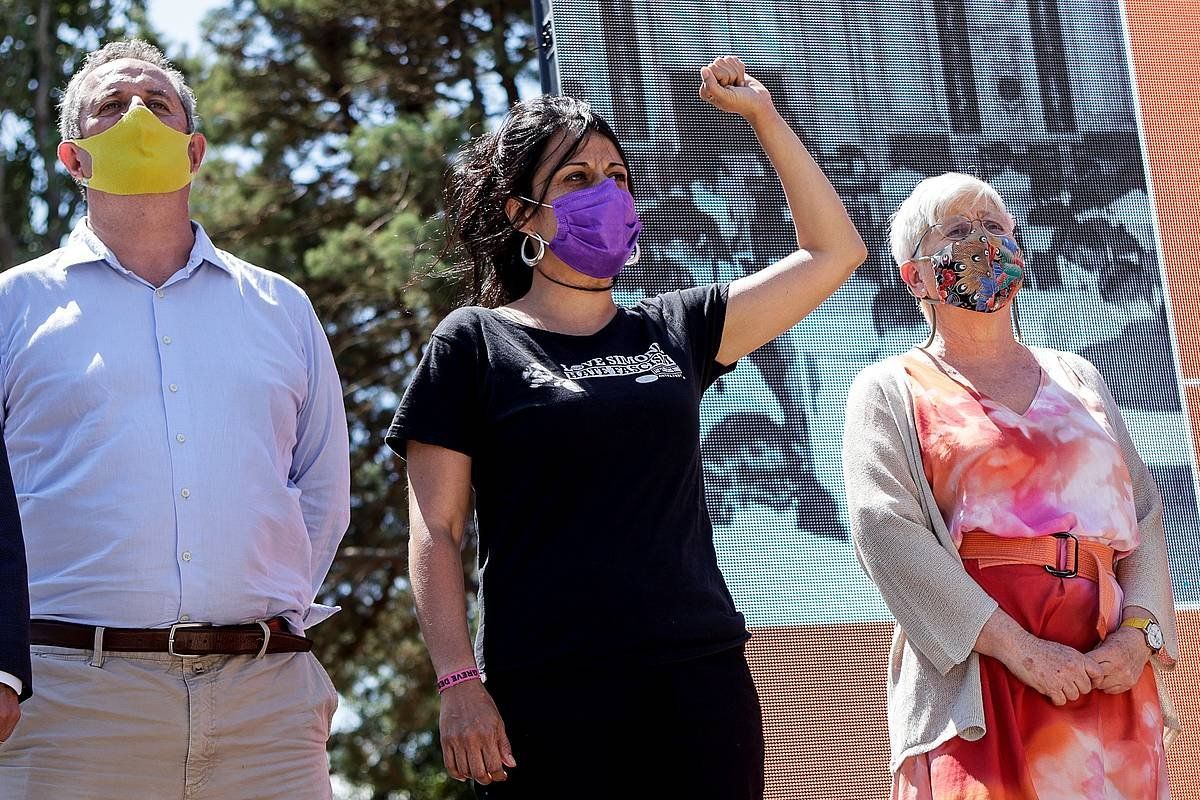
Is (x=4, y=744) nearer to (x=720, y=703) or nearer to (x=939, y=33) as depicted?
(x=720, y=703)

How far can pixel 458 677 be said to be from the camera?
2.21 meters

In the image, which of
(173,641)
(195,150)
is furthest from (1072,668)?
(195,150)

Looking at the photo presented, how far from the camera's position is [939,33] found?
4516 mm

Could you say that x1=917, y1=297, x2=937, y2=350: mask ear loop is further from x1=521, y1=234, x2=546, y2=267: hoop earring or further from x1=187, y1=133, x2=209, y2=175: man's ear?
x1=187, y1=133, x2=209, y2=175: man's ear

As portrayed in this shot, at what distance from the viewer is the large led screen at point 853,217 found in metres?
3.87

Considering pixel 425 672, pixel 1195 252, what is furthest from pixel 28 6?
pixel 1195 252

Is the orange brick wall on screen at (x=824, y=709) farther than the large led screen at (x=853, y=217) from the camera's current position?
No

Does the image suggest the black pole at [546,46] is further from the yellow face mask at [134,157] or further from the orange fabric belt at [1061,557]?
the orange fabric belt at [1061,557]

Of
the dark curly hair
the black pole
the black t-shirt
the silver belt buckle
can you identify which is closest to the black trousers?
the black t-shirt

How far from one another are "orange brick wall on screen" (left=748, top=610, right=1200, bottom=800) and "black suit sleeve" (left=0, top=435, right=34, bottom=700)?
2.15m

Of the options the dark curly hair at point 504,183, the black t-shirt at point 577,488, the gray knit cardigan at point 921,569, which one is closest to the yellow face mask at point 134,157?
the dark curly hair at point 504,183

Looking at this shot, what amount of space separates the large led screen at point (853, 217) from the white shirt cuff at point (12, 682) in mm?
2168

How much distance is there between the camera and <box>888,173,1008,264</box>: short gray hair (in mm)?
2949

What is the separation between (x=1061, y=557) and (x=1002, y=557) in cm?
11
